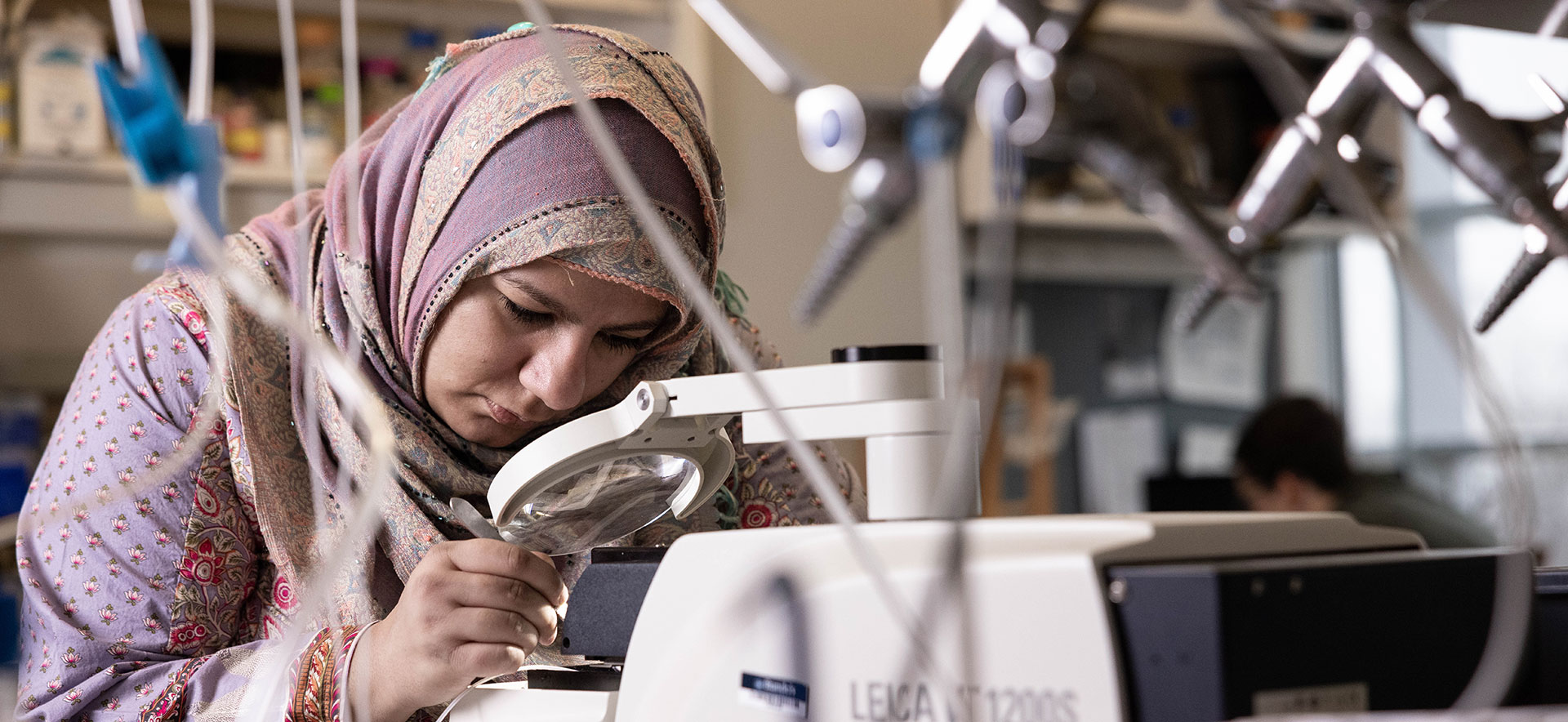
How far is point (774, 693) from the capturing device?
2.11 feet

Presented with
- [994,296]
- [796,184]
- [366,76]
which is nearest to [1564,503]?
[796,184]

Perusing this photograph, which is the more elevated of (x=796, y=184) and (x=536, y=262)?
(x=796, y=184)

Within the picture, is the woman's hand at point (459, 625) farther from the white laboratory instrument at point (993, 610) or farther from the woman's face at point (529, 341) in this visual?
the woman's face at point (529, 341)

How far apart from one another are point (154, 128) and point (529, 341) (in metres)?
0.47

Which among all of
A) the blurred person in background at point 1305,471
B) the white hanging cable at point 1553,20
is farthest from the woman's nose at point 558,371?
the blurred person in background at point 1305,471

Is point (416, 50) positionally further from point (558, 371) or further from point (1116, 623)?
point (1116, 623)

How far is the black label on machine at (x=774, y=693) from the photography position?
0.63m

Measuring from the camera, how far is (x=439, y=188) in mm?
1009

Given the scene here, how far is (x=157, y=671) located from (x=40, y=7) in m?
1.21

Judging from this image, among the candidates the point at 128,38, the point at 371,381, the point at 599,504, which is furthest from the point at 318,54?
the point at 128,38

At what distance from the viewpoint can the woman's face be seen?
3.16 ft

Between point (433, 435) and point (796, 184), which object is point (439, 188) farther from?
point (796, 184)

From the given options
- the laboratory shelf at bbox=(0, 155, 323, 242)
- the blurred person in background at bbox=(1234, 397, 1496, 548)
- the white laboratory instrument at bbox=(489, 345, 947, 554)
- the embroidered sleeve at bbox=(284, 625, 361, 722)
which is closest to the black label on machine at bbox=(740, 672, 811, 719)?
the white laboratory instrument at bbox=(489, 345, 947, 554)

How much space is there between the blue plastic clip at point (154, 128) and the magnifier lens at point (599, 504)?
1.14 ft
